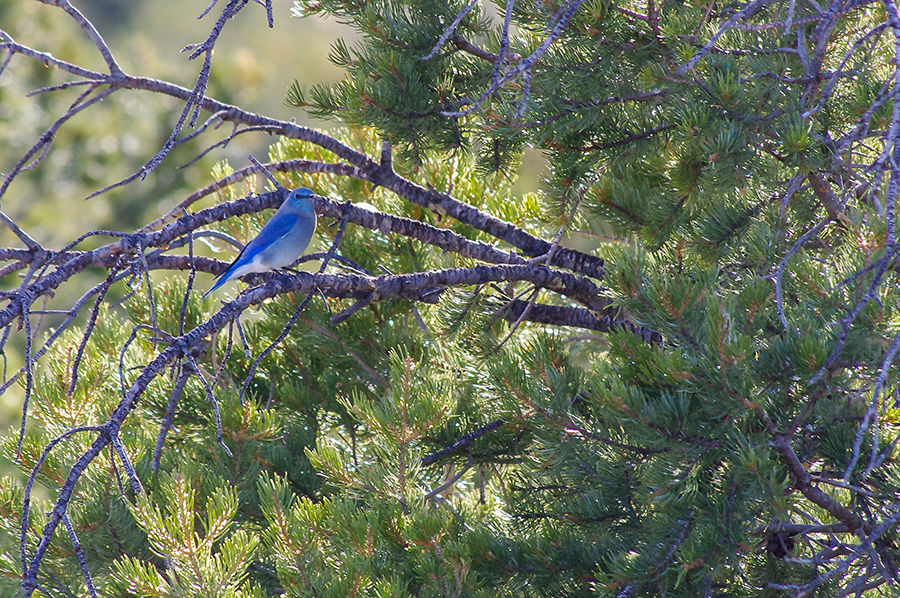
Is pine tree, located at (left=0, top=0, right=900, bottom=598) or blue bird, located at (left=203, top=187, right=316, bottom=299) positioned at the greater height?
blue bird, located at (left=203, top=187, right=316, bottom=299)

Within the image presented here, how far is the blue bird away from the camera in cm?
231

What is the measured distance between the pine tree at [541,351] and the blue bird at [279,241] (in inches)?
5.7

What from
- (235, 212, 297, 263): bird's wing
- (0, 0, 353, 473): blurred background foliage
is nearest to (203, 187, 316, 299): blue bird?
(235, 212, 297, 263): bird's wing

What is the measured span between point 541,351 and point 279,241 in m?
1.14

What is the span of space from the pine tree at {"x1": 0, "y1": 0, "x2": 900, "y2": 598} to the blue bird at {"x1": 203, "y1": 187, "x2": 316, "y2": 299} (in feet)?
0.48

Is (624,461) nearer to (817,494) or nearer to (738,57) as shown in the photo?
(817,494)

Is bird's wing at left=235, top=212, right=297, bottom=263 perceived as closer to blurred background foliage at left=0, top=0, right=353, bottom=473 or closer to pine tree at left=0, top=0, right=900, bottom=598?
pine tree at left=0, top=0, right=900, bottom=598

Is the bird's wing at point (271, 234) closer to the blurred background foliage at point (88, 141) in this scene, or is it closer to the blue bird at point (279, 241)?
the blue bird at point (279, 241)

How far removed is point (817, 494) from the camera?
55.1 inches

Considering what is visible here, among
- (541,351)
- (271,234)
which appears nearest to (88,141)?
(271,234)

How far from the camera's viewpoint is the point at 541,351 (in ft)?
5.57

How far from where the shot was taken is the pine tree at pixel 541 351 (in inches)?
51.9

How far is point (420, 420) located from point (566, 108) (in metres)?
0.81

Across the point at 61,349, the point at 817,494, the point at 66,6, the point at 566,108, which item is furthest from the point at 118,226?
the point at 817,494
